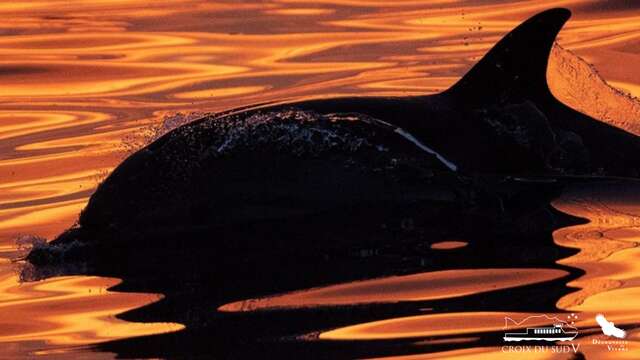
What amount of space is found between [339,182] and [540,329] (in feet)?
8.92

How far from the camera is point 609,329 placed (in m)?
8.05

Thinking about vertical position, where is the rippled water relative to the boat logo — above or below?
above

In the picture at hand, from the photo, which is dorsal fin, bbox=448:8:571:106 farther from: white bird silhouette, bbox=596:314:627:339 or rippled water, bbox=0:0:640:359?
white bird silhouette, bbox=596:314:627:339

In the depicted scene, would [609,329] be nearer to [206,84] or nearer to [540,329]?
[540,329]

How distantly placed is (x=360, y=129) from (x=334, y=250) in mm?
1137

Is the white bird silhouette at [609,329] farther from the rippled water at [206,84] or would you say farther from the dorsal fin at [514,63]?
the dorsal fin at [514,63]

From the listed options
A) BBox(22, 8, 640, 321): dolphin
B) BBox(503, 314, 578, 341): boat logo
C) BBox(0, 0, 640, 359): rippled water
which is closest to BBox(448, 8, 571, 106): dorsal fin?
BBox(22, 8, 640, 321): dolphin

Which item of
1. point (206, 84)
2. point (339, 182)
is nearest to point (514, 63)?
point (339, 182)

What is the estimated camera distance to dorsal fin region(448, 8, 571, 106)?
10.8m

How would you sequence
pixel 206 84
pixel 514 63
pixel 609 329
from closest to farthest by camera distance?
pixel 609 329
pixel 514 63
pixel 206 84

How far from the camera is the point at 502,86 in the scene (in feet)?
35.9

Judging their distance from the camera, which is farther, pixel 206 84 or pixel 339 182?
pixel 206 84

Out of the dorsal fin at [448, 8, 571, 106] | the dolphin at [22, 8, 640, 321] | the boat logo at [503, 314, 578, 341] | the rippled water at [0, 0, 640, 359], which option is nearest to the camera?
the boat logo at [503, 314, 578, 341]

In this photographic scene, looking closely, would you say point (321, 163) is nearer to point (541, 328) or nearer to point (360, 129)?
point (360, 129)
